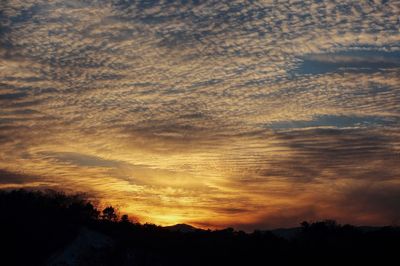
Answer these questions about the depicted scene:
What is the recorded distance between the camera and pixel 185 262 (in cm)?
7481

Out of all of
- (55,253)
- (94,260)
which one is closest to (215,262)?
(94,260)

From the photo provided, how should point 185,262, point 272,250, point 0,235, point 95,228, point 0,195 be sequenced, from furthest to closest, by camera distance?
1. point 0,195
2. point 95,228
3. point 0,235
4. point 185,262
5. point 272,250

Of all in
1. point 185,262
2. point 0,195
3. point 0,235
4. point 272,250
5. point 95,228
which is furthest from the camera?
point 0,195

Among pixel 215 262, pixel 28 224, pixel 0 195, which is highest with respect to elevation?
pixel 0 195

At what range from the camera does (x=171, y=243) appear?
82312 mm

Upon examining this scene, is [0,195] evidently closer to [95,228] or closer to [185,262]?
[95,228]

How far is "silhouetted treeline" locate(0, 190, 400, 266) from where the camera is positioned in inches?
2660

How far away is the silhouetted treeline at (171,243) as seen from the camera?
67.6m

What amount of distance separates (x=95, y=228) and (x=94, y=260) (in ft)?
55.3

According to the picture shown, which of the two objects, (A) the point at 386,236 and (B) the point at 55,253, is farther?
(B) the point at 55,253

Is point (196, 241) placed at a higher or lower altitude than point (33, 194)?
lower

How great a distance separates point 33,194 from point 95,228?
23.8 meters

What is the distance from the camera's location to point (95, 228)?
9556 centimetres

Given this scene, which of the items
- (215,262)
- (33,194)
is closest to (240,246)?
(215,262)
